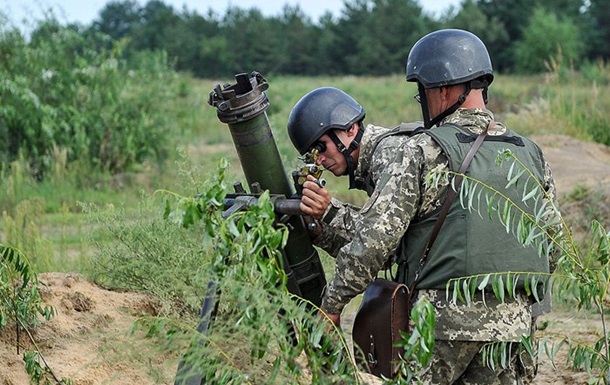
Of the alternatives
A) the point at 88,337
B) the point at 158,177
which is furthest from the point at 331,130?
the point at 158,177

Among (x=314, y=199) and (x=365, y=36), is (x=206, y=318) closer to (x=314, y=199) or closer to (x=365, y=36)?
(x=314, y=199)

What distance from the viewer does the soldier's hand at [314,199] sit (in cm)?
482

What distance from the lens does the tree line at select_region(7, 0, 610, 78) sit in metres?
66.0

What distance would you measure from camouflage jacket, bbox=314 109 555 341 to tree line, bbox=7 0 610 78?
187ft

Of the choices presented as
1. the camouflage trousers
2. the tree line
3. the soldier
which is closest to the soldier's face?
the soldier

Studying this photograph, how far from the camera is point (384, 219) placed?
178 inches

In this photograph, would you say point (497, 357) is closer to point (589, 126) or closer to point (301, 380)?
point (301, 380)

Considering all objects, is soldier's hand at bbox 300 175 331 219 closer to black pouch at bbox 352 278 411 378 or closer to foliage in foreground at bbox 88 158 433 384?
black pouch at bbox 352 278 411 378

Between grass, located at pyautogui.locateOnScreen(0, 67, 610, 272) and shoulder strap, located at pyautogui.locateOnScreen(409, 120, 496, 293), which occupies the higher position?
shoulder strap, located at pyautogui.locateOnScreen(409, 120, 496, 293)

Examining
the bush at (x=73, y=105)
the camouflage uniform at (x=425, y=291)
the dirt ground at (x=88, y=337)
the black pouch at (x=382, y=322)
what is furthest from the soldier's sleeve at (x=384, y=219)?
the bush at (x=73, y=105)

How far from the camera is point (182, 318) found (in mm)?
6215

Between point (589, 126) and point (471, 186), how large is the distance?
15.1m

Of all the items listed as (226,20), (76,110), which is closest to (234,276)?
(76,110)

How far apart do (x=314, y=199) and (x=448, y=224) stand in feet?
2.04
